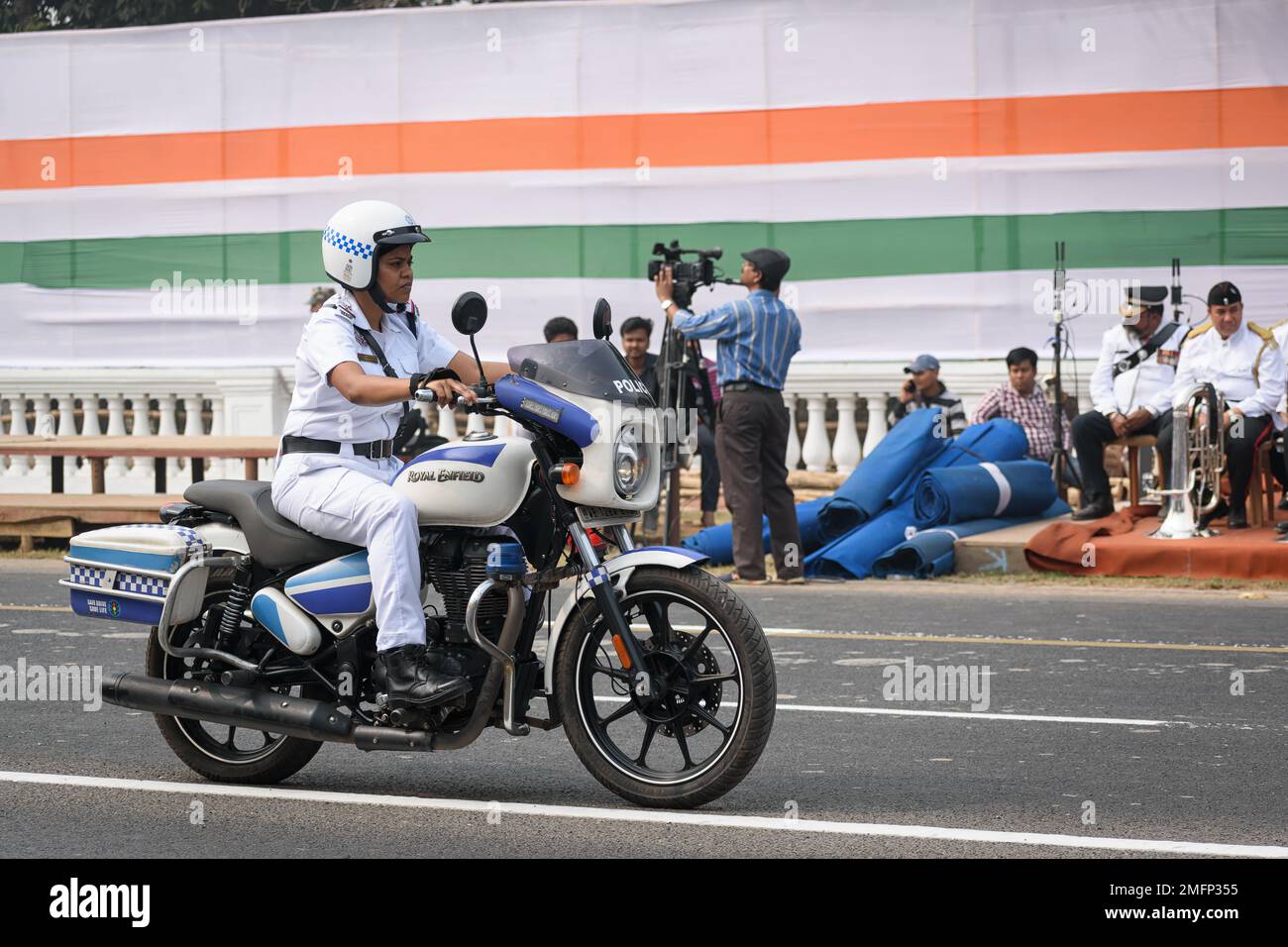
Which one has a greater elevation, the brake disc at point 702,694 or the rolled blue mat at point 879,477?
the rolled blue mat at point 879,477

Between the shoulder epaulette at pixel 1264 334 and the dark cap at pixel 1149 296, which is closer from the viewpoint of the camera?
the shoulder epaulette at pixel 1264 334

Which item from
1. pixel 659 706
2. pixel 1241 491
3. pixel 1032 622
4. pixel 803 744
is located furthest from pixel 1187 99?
pixel 659 706

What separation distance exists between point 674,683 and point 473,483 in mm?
913

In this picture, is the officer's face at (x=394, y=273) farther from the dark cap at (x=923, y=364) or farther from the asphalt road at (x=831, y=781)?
the dark cap at (x=923, y=364)

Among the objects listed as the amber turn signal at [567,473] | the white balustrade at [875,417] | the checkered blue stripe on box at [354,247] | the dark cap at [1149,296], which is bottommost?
the amber turn signal at [567,473]

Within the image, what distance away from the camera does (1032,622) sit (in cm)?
1197

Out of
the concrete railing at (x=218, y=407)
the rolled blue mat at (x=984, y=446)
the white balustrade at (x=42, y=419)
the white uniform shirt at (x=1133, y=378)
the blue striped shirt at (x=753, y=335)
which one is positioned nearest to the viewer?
the blue striped shirt at (x=753, y=335)

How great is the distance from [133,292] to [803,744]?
14.4m

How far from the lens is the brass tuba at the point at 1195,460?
14707 millimetres

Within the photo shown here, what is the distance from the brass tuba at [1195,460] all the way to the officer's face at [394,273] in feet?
30.1

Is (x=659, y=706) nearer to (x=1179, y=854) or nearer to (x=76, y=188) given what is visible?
(x=1179, y=854)

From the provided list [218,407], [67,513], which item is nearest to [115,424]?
[218,407]

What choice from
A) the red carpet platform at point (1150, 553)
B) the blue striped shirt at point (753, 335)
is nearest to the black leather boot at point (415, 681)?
the blue striped shirt at point (753, 335)

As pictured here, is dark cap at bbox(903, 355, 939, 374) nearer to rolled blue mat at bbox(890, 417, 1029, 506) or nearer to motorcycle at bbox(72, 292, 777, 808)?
rolled blue mat at bbox(890, 417, 1029, 506)
